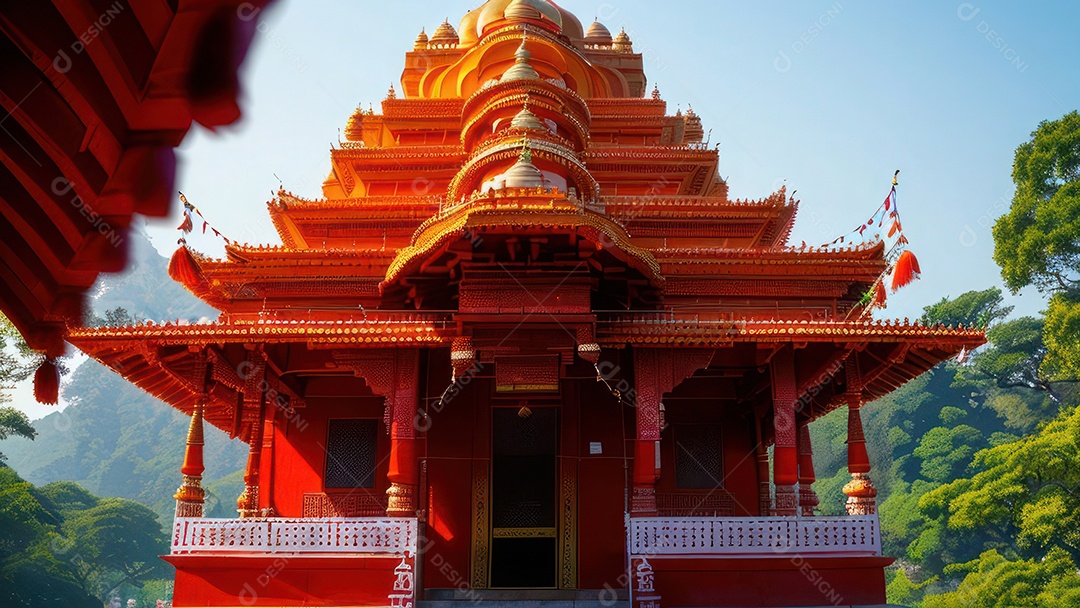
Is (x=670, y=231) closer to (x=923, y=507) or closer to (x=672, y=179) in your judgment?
(x=672, y=179)

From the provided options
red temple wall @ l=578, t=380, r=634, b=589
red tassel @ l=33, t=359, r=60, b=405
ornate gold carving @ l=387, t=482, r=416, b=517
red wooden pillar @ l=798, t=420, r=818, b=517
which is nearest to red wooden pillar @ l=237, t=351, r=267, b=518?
ornate gold carving @ l=387, t=482, r=416, b=517

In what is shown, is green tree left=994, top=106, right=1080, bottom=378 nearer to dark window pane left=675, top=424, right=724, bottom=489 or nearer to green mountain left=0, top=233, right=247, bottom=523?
dark window pane left=675, top=424, right=724, bottom=489

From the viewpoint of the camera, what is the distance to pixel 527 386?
41.9ft

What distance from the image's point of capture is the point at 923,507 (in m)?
39.8

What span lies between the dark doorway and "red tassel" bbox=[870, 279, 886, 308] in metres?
5.85

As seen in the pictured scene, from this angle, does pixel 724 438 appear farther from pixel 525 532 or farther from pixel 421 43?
pixel 421 43

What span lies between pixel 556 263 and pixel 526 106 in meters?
5.39

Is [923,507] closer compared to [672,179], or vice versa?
[672,179]

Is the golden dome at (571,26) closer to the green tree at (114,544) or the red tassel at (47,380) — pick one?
the red tassel at (47,380)

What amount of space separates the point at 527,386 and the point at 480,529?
2815 millimetres

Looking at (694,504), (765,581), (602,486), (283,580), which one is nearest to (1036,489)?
(694,504)

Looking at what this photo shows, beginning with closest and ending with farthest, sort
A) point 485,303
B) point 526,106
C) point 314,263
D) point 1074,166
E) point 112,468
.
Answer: point 485,303 < point 314,263 < point 526,106 < point 1074,166 < point 112,468

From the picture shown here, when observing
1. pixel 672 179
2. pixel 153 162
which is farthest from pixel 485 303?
pixel 153 162

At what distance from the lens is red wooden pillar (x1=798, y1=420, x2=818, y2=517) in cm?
1403
